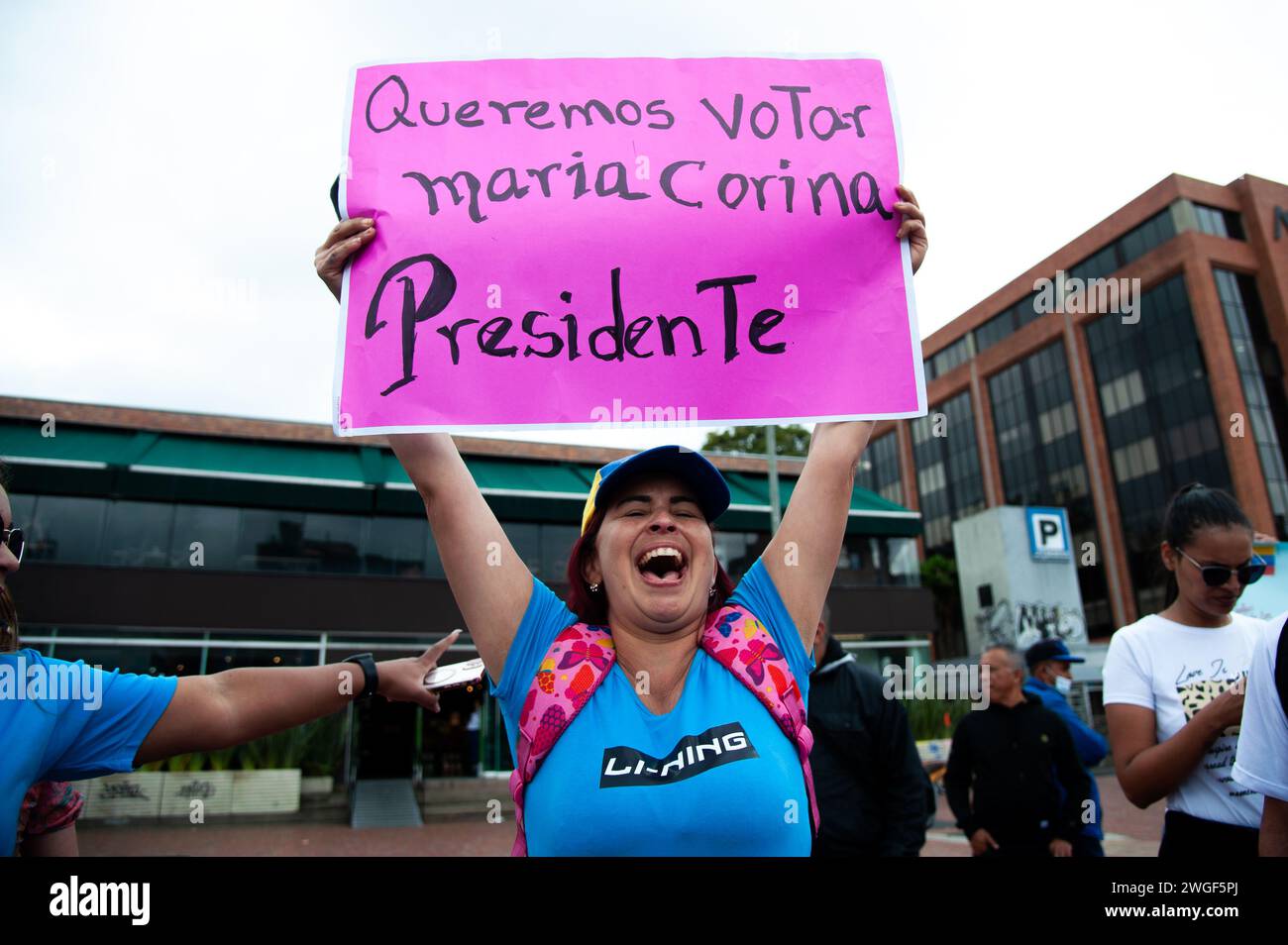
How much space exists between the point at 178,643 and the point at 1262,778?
749 inches

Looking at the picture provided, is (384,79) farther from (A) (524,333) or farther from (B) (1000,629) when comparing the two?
(B) (1000,629)

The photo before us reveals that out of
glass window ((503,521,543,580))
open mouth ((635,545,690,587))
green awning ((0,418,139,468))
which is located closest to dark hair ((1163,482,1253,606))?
open mouth ((635,545,690,587))

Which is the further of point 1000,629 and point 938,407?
point 938,407

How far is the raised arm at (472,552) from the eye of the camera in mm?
1730

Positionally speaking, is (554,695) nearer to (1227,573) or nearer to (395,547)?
(1227,573)

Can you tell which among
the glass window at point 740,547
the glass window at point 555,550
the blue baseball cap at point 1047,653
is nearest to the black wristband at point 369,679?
the blue baseball cap at point 1047,653

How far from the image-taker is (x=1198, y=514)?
8.43 ft

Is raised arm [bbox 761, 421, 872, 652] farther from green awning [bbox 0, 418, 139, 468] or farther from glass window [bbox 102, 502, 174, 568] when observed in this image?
glass window [bbox 102, 502, 174, 568]

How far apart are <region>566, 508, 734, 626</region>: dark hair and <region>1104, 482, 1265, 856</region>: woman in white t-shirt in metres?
1.46

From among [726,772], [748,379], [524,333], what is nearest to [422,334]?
[524,333]

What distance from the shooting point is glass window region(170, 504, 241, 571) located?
1781cm

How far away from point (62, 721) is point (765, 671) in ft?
4.20
